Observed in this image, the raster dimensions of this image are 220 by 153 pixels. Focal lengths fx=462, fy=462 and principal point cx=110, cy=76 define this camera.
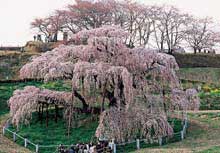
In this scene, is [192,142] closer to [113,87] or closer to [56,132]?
[113,87]

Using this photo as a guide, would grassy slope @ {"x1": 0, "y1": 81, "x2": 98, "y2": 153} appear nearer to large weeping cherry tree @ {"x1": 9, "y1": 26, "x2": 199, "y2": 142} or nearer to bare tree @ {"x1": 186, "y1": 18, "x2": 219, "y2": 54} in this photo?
large weeping cherry tree @ {"x1": 9, "y1": 26, "x2": 199, "y2": 142}

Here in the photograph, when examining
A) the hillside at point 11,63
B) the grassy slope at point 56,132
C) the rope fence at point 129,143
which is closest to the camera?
the rope fence at point 129,143

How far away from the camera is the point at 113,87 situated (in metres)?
25.0

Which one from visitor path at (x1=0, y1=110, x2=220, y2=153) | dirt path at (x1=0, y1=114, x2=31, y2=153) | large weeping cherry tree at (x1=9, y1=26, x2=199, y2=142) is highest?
large weeping cherry tree at (x1=9, y1=26, x2=199, y2=142)

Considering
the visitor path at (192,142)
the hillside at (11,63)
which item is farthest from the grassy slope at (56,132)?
the hillside at (11,63)

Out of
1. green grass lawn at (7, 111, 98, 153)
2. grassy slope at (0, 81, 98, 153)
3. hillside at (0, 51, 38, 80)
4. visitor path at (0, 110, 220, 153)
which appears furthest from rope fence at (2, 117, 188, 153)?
hillside at (0, 51, 38, 80)

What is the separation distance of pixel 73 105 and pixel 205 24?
42270 millimetres

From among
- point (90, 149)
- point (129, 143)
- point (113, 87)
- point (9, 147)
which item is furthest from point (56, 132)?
point (90, 149)

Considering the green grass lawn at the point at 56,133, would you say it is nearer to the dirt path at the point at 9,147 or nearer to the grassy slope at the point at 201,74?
the dirt path at the point at 9,147

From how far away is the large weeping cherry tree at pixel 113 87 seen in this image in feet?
78.5

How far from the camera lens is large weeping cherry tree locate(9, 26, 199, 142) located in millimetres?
23922

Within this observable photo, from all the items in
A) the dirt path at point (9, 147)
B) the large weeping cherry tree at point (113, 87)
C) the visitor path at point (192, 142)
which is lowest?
the dirt path at point (9, 147)

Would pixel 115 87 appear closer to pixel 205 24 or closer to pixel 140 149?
pixel 140 149

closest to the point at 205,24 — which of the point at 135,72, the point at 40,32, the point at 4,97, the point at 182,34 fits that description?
the point at 182,34
